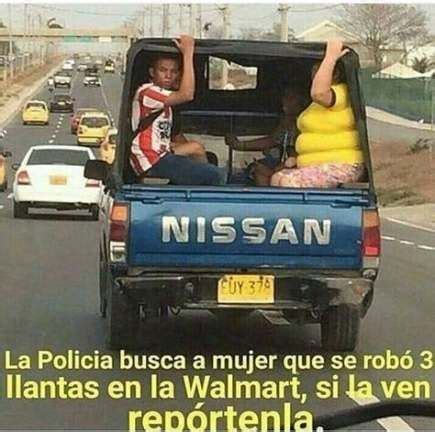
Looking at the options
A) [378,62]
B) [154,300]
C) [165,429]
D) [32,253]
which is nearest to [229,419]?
[165,429]

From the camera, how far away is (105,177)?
424 inches

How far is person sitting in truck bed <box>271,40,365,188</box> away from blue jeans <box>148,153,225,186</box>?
0.44 m

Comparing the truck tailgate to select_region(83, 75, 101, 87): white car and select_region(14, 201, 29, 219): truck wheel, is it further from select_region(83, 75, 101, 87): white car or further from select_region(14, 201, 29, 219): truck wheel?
select_region(83, 75, 101, 87): white car

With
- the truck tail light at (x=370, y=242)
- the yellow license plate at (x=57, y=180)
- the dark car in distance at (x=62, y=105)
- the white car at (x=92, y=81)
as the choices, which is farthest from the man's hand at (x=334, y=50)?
the white car at (x=92, y=81)

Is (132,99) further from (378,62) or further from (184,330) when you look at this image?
(378,62)

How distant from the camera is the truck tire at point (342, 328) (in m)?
9.85

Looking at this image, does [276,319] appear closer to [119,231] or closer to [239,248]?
[239,248]

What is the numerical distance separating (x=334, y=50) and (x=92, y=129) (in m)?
46.9

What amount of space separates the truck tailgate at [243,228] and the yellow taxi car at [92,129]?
45.5m

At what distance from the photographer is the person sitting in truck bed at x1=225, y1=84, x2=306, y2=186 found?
1056 centimetres

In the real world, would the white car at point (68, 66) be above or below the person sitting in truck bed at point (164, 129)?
below

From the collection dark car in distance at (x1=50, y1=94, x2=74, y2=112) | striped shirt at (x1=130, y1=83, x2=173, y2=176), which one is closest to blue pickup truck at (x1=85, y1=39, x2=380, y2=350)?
striped shirt at (x1=130, y1=83, x2=173, y2=176)

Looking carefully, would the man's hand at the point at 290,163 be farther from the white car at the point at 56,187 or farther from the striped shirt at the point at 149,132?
the white car at the point at 56,187

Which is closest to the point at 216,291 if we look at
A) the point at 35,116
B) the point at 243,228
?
the point at 243,228
